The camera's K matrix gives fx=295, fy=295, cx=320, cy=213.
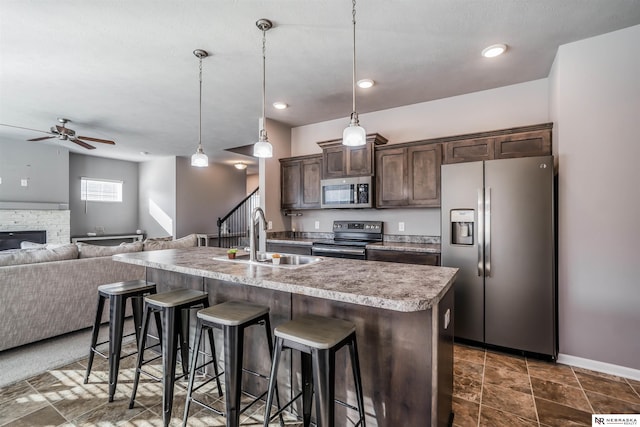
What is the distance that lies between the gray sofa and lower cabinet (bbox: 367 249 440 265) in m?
2.90

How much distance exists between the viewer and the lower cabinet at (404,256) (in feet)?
10.6

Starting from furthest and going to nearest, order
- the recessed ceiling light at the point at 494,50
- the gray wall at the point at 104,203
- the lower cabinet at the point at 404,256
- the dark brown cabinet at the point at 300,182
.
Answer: the gray wall at the point at 104,203 → the dark brown cabinet at the point at 300,182 → the lower cabinet at the point at 404,256 → the recessed ceiling light at the point at 494,50

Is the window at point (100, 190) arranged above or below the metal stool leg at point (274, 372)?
above

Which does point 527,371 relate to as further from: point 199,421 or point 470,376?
point 199,421

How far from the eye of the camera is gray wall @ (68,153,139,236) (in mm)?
6941

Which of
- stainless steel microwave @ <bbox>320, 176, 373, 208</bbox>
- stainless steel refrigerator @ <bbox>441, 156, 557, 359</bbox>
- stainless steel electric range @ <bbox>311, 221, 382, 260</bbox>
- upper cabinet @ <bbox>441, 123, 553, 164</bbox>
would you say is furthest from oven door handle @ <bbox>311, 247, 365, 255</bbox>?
upper cabinet @ <bbox>441, 123, 553, 164</bbox>

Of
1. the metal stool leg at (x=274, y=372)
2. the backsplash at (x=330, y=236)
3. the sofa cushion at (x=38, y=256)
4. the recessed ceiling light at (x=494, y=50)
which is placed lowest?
the metal stool leg at (x=274, y=372)

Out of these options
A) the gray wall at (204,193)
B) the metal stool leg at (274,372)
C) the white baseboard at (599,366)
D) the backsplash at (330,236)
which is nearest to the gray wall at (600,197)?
the white baseboard at (599,366)

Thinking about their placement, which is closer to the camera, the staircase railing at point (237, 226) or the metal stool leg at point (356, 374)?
the metal stool leg at point (356, 374)

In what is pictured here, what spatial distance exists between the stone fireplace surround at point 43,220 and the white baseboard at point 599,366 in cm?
841

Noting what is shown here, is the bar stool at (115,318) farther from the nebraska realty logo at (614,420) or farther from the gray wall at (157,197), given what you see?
the gray wall at (157,197)

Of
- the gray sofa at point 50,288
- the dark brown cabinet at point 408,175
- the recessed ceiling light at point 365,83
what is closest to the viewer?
the gray sofa at point 50,288

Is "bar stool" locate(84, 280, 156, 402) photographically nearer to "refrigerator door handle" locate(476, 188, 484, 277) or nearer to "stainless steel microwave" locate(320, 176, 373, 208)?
"stainless steel microwave" locate(320, 176, 373, 208)

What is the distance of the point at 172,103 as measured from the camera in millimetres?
4020
